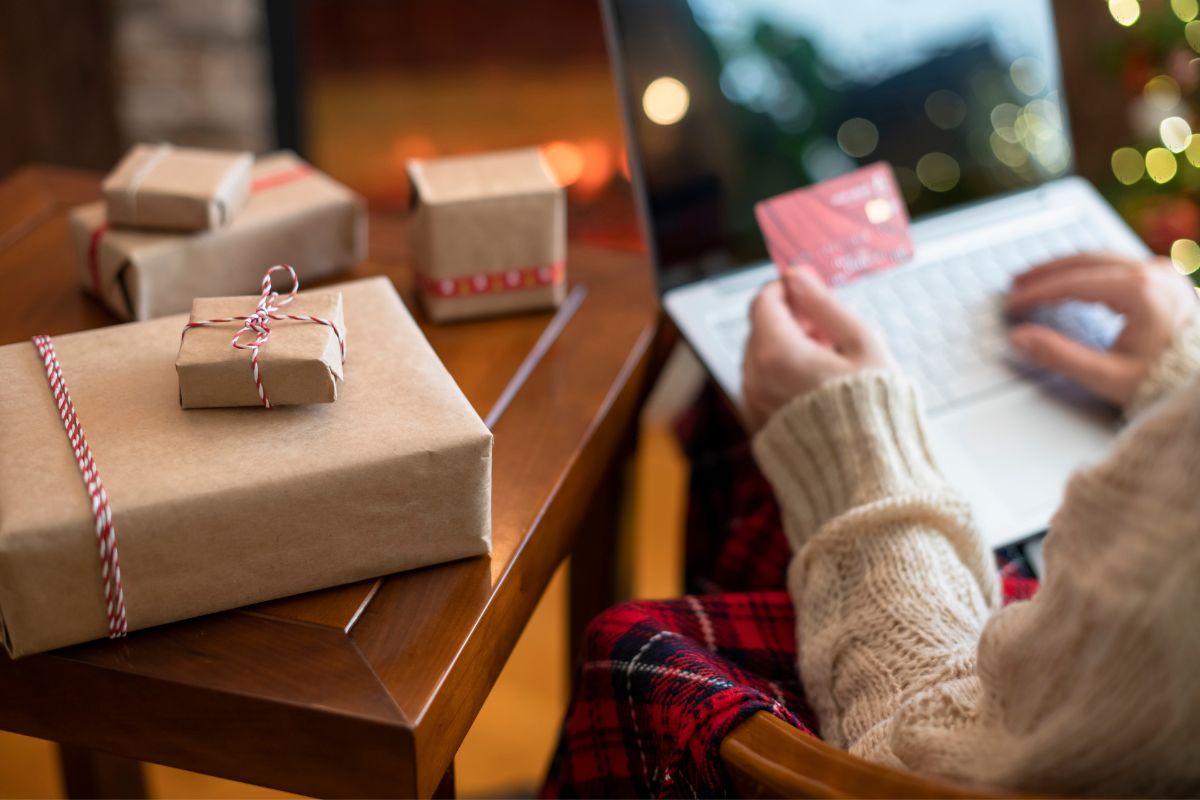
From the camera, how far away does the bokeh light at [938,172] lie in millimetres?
1043

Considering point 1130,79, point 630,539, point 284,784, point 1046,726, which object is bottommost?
point 630,539

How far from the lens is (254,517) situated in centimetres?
54

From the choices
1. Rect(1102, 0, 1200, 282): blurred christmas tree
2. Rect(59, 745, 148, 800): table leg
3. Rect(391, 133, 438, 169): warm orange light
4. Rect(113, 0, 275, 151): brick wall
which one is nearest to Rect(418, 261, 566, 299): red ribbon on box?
Rect(59, 745, 148, 800): table leg

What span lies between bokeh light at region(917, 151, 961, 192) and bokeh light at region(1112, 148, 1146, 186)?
52 cm

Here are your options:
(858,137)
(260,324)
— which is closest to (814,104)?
(858,137)

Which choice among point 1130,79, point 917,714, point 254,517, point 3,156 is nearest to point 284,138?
point 3,156

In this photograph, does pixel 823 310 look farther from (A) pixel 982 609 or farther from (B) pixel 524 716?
(B) pixel 524 716

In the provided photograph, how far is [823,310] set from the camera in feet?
2.68

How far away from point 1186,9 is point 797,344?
0.93m

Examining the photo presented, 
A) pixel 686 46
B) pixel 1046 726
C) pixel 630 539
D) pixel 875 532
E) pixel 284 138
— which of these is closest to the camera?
pixel 1046 726

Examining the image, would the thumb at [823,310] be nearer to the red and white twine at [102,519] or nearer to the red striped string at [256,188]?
the red striped string at [256,188]

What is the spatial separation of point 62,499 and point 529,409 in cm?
33

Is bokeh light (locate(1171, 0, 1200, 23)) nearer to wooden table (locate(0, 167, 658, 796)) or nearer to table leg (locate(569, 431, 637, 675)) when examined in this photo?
table leg (locate(569, 431, 637, 675))

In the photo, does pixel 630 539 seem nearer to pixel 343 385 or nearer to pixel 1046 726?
pixel 343 385
